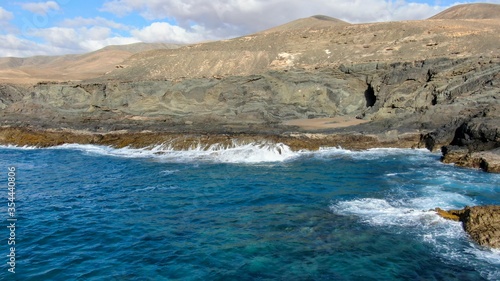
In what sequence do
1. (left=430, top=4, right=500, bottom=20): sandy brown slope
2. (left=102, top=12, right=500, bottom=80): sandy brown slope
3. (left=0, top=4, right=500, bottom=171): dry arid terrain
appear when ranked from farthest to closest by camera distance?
1. (left=430, top=4, right=500, bottom=20): sandy brown slope
2. (left=102, top=12, right=500, bottom=80): sandy brown slope
3. (left=0, top=4, right=500, bottom=171): dry arid terrain

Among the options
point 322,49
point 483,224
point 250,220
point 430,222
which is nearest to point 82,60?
point 322,49

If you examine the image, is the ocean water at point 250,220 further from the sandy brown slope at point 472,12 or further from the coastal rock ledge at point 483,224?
the sandy brown slope at point 472,12

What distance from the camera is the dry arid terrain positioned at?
23938 mm

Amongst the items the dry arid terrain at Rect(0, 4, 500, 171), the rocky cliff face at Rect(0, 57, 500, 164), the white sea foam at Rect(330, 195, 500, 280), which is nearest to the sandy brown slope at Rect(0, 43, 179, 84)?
the dry arid terrain at Rect(0, 4, 500, 171)

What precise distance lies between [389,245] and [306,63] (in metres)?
28.3

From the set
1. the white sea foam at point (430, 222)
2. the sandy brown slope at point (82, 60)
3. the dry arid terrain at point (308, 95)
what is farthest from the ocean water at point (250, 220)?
the sandy brown slope at point (82, 60)

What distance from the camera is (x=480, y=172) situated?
57.1ft

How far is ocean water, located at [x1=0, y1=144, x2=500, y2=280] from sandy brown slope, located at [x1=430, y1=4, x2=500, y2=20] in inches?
2597

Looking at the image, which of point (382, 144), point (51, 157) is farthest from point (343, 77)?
point (51, 157)

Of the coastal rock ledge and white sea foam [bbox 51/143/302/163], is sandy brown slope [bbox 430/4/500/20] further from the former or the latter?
the coastal rock ledge

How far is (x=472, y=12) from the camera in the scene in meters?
77.9

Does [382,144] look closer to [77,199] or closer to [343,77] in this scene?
[343,77]

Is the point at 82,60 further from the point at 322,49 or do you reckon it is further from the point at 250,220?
the point at 250,220

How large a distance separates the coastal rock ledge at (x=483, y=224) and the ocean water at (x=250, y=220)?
26cm
